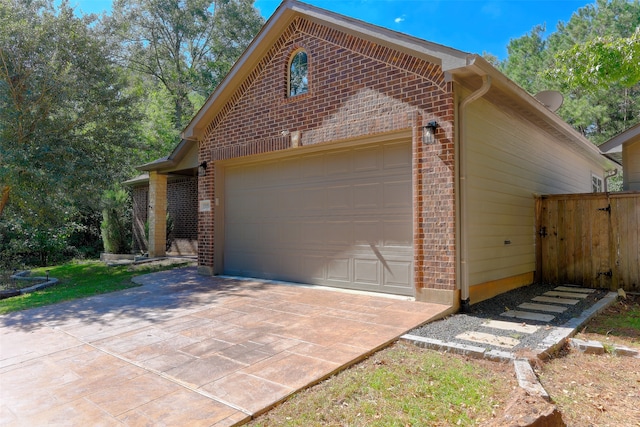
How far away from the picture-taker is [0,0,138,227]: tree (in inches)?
327

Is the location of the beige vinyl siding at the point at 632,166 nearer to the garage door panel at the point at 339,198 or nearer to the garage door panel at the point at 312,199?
the garage door panel at the point at 339,198

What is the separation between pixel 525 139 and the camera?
8078mm

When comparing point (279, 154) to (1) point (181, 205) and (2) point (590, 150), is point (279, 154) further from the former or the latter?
(2) point (590, 150)

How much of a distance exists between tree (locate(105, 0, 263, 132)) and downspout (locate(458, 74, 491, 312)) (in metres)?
19.7

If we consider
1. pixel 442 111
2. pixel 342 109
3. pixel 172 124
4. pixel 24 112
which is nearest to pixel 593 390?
pixel 442 111

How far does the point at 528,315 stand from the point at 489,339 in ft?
4.79

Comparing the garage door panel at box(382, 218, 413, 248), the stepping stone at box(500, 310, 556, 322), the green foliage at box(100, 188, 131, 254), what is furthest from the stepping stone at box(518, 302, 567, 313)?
the green foliage at box(100, 188, 131, 254)

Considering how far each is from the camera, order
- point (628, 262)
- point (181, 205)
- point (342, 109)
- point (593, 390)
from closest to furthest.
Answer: point (593, 390) < point (342, 109) < point (628, 262) < point (181, 205)

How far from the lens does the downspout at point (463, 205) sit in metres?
5.55

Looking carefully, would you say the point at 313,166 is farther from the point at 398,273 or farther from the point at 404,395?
the point at 404,395

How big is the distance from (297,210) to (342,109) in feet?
6.88

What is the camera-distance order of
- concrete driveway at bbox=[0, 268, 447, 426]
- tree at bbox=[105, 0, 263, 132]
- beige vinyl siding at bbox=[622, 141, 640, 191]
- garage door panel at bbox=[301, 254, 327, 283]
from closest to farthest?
concrete driveway at bbox=[0, 268, 447, 426] < garage door panel at bbox=[301, 254, 327, 283] < beige vinyl siding at bbox=[622, 141, 640, 191] < tree at bbox=[105, 0, 263, 132]

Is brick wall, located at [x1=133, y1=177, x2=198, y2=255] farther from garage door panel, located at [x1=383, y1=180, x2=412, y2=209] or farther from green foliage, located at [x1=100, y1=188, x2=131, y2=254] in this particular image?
garage door panel, located at [x1=383, y1=180, x2=412, y2=209]

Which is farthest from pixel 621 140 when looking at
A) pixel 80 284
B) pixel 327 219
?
pixel 80 284
